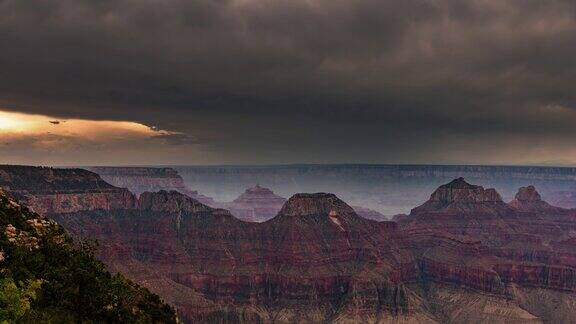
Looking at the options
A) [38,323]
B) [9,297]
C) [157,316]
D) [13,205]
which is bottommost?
[157,316]

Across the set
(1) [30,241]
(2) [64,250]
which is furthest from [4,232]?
(2) [64,250]

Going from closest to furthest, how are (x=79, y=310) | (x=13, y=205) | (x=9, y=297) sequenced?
(x=9, y=297) < (x=79, y=310) < (x=13, y=205)

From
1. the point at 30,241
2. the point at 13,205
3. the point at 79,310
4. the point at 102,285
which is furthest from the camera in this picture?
the point at 13,205

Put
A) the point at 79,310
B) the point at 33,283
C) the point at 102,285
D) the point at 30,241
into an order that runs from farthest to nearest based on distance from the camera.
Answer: the point at 30,241 < the point at 102,285 < the point at 79,310 < the point at 33,283

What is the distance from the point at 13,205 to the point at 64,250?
15711 millimetres

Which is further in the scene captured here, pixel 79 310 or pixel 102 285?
pixel 102 285

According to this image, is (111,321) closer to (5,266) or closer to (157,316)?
(157,316)

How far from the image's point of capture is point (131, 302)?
6106 centimetres

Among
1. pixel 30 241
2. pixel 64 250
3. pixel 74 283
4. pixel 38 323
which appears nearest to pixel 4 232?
pixel 30 241

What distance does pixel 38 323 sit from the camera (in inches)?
1786

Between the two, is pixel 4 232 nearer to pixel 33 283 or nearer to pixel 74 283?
pixel 74 283

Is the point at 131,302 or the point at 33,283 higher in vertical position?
the point at 33,283

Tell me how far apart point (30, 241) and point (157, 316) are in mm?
17773

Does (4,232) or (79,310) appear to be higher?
(4,232)
